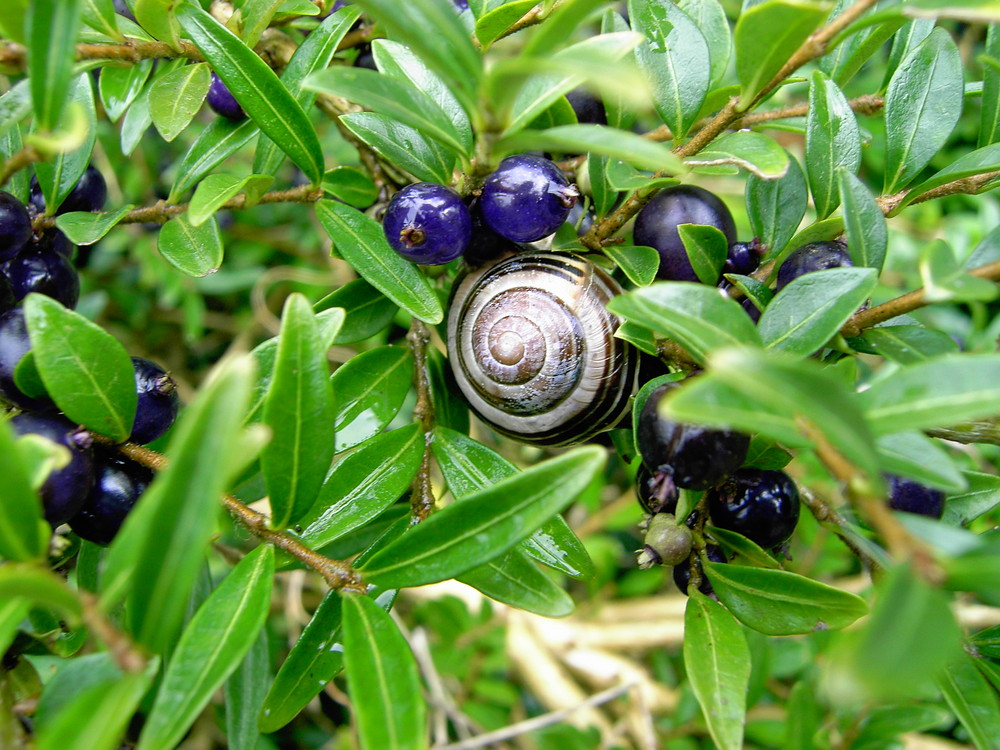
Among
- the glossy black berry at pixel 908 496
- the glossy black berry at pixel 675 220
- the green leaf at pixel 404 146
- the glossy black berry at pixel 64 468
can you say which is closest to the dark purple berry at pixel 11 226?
the glossy black berry at pixel 64 468

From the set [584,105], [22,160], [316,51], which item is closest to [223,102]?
[316,51]

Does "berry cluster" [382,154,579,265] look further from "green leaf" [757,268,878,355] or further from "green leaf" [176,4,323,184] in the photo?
"green leaf" [757,268,878,355]

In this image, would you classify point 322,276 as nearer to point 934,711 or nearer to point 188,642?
point 188,642

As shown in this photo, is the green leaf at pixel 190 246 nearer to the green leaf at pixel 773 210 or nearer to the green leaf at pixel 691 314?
the green leaf at pixel 691 314

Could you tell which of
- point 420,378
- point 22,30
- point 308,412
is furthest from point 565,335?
point 22,30

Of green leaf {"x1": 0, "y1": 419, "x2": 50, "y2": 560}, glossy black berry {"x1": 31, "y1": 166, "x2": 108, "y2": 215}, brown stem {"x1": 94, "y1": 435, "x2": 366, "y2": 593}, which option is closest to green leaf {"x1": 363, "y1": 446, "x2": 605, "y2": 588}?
brown stem {"x1": 94, "y1": 435, "x2": 366, "y2": 593}

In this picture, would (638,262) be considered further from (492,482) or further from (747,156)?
(492,482)
